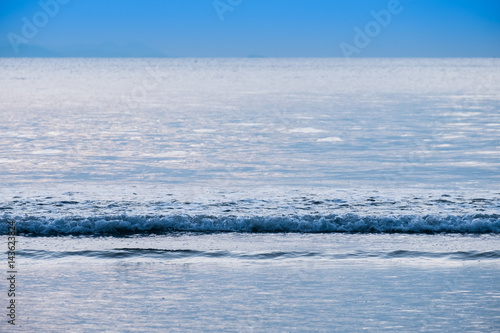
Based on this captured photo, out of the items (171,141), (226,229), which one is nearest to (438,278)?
(226,229)

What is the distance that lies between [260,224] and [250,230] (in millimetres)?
274

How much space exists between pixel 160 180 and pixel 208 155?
17.4 feet

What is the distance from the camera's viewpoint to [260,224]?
45.0 feet

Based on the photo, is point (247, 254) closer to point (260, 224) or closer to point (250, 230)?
point (250, 230)

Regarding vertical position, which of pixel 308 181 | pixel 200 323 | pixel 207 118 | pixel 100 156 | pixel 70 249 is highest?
pixel 207 118

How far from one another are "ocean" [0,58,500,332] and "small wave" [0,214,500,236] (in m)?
0.04

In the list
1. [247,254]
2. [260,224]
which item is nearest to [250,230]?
[260,224]

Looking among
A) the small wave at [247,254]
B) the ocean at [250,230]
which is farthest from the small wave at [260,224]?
the small wave at [247,254]

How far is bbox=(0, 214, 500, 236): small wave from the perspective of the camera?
13391mm

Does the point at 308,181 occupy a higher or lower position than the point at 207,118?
lower

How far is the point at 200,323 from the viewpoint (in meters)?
7.80

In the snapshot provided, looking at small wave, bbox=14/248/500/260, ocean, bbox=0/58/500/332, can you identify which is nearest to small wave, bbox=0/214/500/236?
ocean, bbox=0/58/500/332

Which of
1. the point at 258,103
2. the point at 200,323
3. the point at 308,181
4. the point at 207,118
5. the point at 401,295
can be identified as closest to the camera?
the point at 200,323

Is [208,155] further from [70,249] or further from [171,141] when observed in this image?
[70,249]
